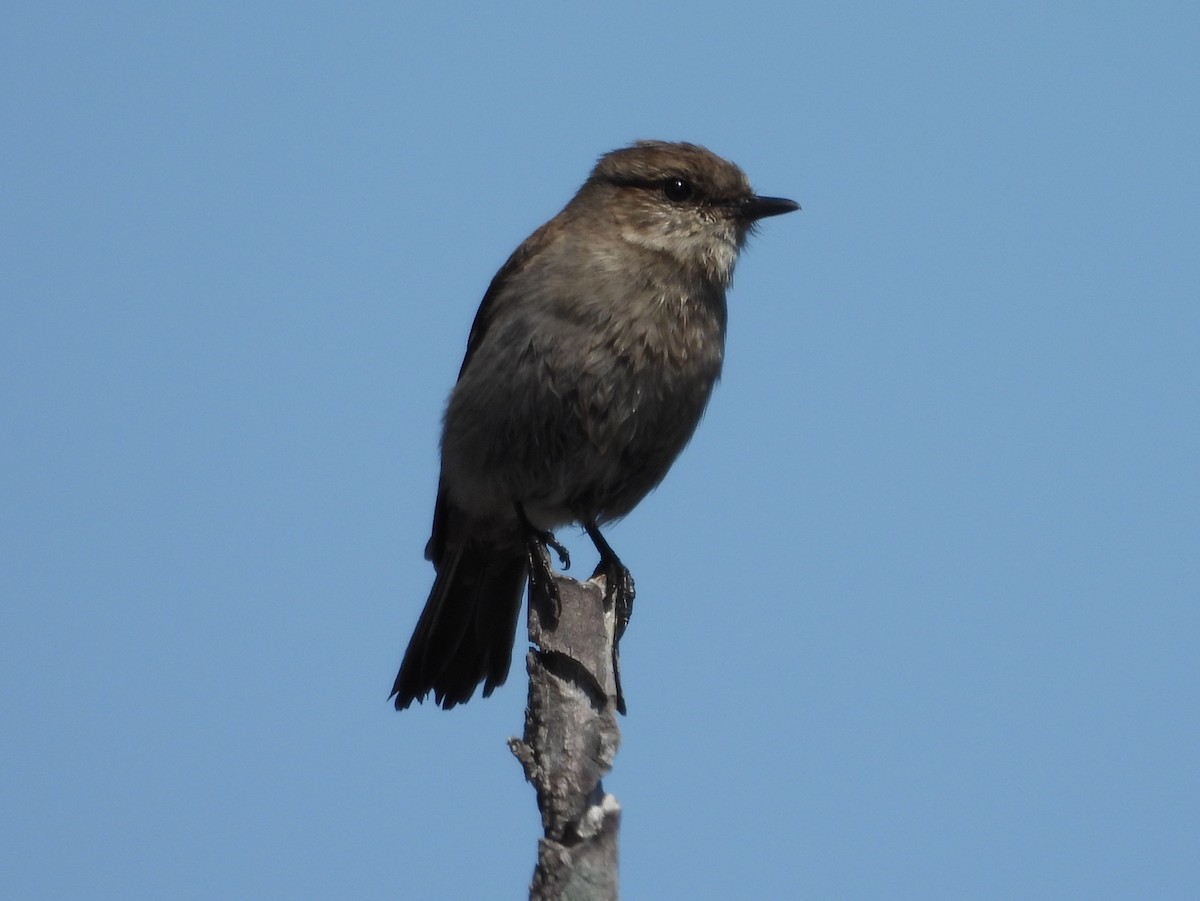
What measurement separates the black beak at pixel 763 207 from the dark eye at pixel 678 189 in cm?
26

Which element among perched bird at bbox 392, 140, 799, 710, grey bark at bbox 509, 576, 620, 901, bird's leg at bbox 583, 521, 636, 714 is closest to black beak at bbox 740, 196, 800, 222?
perched bird at bbox 392, 140, 799, 710

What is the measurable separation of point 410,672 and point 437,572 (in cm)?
53

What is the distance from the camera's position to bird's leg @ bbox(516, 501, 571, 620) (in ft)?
17.9

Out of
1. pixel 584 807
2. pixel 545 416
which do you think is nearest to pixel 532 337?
pixel 545 416

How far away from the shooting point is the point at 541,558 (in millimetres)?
6148

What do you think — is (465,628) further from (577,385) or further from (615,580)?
(577,385)

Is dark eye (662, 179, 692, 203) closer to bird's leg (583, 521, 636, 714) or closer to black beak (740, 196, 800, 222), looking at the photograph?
black beak (740, 196, 800, 222)

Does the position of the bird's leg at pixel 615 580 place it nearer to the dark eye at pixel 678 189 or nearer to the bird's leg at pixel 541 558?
the bird's leg at pixel 541 558

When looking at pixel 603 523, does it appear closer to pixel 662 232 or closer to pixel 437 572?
pixel 437 572

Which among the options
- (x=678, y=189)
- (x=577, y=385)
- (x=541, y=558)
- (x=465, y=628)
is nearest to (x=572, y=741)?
(x=541, y=558)

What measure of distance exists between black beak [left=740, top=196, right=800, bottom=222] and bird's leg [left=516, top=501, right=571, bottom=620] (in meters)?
1.64

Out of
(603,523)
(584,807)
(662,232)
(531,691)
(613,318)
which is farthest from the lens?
(603,523)

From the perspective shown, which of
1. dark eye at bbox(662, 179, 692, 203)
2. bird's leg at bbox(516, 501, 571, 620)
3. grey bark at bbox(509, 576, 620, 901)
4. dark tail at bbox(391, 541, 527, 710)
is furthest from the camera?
dark tail at bbox(391, 541, 527, 710)

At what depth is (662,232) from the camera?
688cm
